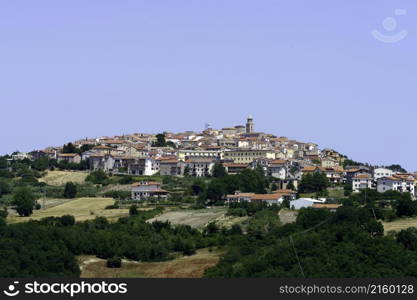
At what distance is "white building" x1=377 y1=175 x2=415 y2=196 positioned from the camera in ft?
212

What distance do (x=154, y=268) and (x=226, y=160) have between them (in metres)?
42.5

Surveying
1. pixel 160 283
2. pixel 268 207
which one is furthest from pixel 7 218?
pixel 160 283

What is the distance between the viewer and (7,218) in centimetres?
5262

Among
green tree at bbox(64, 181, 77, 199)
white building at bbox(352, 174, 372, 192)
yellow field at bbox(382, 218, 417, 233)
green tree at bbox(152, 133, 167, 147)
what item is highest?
green tree at bbox(152, 133, 167, 147)

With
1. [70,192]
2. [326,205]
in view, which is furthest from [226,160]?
[326,205]

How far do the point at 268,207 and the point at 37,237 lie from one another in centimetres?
1765

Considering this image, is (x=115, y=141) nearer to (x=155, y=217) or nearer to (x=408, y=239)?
(x=155, y=217)

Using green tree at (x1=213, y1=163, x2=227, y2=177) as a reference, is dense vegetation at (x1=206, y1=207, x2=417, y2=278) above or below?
below

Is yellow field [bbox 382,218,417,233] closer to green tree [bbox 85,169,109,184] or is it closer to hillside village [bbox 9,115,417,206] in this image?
hillside village [bbox 9,115,417,206]

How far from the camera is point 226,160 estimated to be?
80.2 m

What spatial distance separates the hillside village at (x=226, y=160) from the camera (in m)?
64.9

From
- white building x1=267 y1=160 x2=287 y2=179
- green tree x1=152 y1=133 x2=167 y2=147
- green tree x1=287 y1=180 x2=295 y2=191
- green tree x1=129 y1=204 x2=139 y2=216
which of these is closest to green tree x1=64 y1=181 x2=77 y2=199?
green tree x1=129 y1=204 x2=139 y2=216

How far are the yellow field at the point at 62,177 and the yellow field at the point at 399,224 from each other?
29633 mm

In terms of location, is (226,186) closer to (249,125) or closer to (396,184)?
(396,184)
